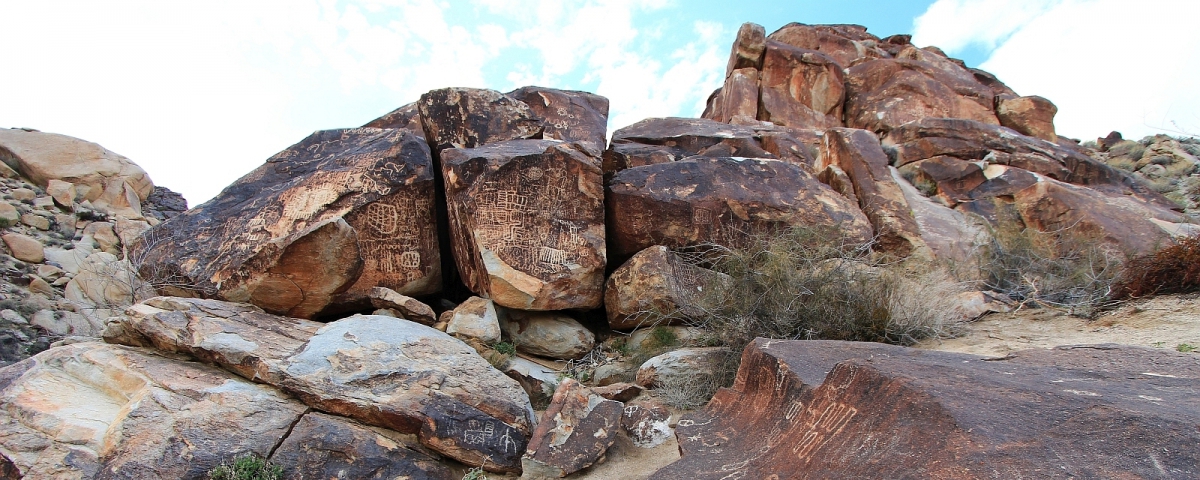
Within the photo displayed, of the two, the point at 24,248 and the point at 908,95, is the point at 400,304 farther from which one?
the point at 908,95

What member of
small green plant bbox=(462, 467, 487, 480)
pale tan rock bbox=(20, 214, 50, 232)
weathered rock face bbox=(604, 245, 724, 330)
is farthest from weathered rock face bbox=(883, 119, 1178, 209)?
pale tan rock bbox=(20, 214, 50, 232)

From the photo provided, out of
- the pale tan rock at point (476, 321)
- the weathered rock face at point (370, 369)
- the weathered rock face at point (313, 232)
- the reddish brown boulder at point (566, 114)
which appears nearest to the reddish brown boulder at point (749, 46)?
the reddish brown boulder at point (566, 114)

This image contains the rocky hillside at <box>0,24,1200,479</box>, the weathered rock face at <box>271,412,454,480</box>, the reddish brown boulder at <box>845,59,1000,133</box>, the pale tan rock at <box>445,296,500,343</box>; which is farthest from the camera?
the reddish brown boulder at <box>845,59,1000,133</box>

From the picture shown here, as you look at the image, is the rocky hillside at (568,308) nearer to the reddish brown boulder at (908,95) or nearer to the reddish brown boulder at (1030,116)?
the reddish brown boulder at (1030,116)

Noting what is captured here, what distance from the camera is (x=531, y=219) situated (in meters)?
5.68

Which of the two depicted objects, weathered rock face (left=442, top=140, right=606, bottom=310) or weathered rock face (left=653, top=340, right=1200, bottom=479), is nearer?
weathered rock face (left=653, top=340, right=1200, bottom=479)

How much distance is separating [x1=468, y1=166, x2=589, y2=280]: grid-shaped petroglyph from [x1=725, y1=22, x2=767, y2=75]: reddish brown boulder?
993 centimetres

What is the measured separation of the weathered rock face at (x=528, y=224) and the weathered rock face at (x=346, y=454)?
2.05 m

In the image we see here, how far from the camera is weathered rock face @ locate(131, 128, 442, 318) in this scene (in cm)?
497

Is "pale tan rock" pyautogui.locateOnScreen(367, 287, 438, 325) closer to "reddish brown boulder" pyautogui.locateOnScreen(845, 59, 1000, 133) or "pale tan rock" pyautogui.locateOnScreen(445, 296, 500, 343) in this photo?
"pale tan rock" pyautogui.locateOnScreen(445, 296, 500, 343)

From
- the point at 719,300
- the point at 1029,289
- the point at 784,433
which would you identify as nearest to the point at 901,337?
the point at 719,300

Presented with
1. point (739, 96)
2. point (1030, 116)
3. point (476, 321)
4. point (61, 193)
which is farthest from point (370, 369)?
point (1030, 116)

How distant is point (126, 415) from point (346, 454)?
3.82 ft

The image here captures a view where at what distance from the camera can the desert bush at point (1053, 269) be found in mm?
4805
